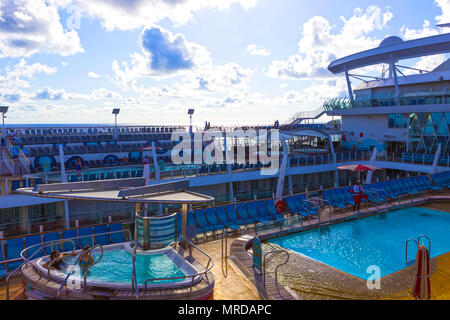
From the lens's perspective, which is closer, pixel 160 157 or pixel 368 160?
pixel 368 160

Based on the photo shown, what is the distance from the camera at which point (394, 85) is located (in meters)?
30.9

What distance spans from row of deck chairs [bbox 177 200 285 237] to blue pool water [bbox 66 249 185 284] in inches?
99.2

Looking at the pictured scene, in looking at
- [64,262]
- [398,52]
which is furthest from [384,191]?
[398,52]

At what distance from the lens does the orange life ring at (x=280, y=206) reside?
13.6m

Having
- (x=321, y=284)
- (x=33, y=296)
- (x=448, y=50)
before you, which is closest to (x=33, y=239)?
(x=33, y=296)

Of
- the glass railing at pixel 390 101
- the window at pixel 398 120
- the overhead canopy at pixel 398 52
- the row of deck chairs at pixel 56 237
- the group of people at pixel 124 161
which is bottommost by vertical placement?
the row of deck chairs at pixel 56 237

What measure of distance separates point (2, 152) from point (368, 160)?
25358 millimetres

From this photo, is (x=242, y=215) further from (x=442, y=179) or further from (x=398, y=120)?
(x=398, y=120)

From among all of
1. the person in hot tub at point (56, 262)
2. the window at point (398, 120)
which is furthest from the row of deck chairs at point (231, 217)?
the window at point (398, 120)

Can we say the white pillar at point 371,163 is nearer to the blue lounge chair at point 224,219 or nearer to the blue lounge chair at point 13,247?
the blue lounge chair at point 224,219

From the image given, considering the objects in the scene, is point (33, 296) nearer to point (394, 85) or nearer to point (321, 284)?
point (321, 284)

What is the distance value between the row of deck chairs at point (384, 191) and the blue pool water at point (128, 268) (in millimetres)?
9440

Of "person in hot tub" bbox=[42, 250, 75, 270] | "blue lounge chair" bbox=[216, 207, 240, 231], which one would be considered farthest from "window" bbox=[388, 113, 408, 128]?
"person in hot tub" bbox=[42, 250, 75, 270]

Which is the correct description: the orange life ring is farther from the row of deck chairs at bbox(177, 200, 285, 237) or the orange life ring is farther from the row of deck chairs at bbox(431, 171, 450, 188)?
the row of deck chairs at bbox(431, 171, 450, 188)
